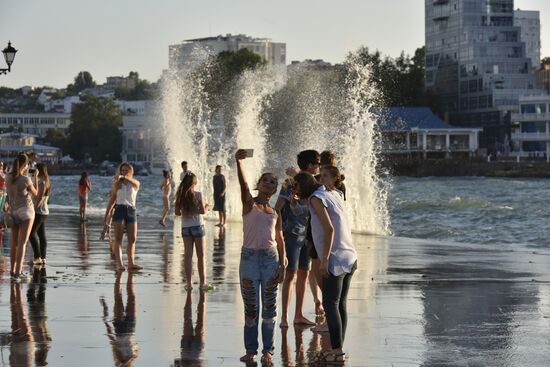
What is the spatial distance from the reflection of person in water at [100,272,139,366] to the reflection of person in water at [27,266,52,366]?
1.83 feet

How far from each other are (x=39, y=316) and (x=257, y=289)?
10.5 ft

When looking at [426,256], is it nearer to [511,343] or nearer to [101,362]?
[511,343]

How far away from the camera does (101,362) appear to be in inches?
419

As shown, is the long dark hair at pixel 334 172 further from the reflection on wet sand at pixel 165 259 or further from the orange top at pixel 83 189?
the orange top at pixel 83 189

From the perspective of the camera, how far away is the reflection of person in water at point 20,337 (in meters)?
10.7

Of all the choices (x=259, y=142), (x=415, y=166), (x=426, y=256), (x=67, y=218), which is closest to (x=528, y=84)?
(x=415, y=166)

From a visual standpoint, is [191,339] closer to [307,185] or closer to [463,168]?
[307,185]

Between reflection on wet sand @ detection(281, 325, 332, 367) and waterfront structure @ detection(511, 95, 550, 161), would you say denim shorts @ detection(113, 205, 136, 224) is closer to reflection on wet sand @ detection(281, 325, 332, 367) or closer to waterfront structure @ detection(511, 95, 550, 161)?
reflection on wet sand @ detection(281, 325, 332, 367)

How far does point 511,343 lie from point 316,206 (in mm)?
2423

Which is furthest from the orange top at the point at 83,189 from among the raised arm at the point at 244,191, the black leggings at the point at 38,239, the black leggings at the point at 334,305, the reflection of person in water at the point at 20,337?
the black leggings at the point at 334,305

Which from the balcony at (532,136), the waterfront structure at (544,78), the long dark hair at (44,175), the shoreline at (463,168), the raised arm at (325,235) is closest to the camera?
the raised arm at (325,235)

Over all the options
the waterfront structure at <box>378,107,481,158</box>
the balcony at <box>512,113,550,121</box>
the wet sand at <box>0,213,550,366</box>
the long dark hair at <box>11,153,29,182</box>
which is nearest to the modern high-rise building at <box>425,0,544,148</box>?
the balcony at <box>512,113,550,121</box>

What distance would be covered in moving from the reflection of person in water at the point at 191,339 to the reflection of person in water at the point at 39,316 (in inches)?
43.2

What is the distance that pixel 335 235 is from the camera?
10.7 m
